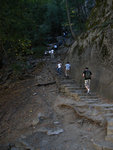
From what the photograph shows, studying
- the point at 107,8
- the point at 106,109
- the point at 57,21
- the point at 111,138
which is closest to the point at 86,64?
the point at 107,8

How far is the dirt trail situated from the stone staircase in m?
0.36

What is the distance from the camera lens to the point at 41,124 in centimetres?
1071

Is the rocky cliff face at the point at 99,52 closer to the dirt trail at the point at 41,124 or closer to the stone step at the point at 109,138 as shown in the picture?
the dirt trail at the point at 41,124

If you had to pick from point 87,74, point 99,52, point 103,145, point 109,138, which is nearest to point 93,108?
point 109,138

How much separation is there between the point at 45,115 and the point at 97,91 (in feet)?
15.1

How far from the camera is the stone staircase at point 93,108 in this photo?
23.9 ft

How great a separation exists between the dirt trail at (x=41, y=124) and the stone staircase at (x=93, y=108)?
1.17 feet

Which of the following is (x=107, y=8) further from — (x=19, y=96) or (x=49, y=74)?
(x=19, y=96)

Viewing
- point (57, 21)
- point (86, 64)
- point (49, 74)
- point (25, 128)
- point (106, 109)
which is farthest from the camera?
point (57, 21)

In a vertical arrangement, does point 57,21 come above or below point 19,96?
above

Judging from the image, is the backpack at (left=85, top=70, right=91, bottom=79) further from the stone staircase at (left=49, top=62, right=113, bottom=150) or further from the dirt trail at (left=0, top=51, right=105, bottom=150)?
the dirt trail at (left=0, top=51, right=105, bottom=150)

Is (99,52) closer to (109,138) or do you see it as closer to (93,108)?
(93,108)

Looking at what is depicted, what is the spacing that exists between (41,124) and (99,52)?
7184mm

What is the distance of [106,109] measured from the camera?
9383mm
